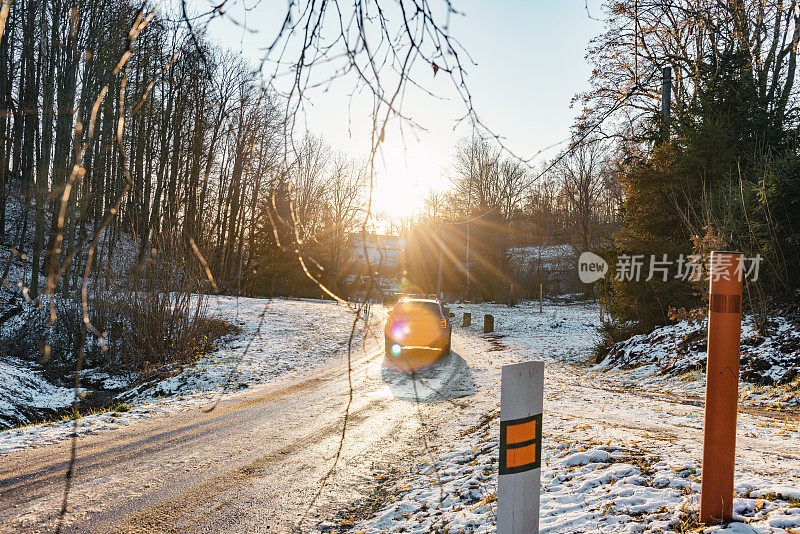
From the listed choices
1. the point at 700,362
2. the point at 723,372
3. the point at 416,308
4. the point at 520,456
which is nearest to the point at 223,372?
the point at 416,308

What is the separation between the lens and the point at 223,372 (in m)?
12.1

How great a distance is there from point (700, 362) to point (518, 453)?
402 inches

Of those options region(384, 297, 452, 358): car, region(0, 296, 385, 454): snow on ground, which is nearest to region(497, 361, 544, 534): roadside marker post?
region(0, 296, 385, 454): snow on ground

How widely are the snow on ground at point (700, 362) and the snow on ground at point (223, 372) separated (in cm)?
680

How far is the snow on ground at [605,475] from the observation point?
3.24 meters

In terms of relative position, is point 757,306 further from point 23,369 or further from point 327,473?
point 23,369

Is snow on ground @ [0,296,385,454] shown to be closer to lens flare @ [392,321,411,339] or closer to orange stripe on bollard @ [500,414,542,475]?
orange stripe on bollard @ [500,414,542,475]

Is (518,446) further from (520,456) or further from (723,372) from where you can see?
(723,372)

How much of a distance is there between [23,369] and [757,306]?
17256mm

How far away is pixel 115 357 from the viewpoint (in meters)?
13.1

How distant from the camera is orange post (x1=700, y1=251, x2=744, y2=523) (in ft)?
Result: 8.71

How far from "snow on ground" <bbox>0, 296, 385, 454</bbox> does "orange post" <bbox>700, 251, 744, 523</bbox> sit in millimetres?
1882

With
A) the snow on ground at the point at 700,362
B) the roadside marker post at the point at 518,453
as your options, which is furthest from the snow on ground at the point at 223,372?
the snow on ground at the point at 700,362

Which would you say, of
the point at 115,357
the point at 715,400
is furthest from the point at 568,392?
the point at 115,357
